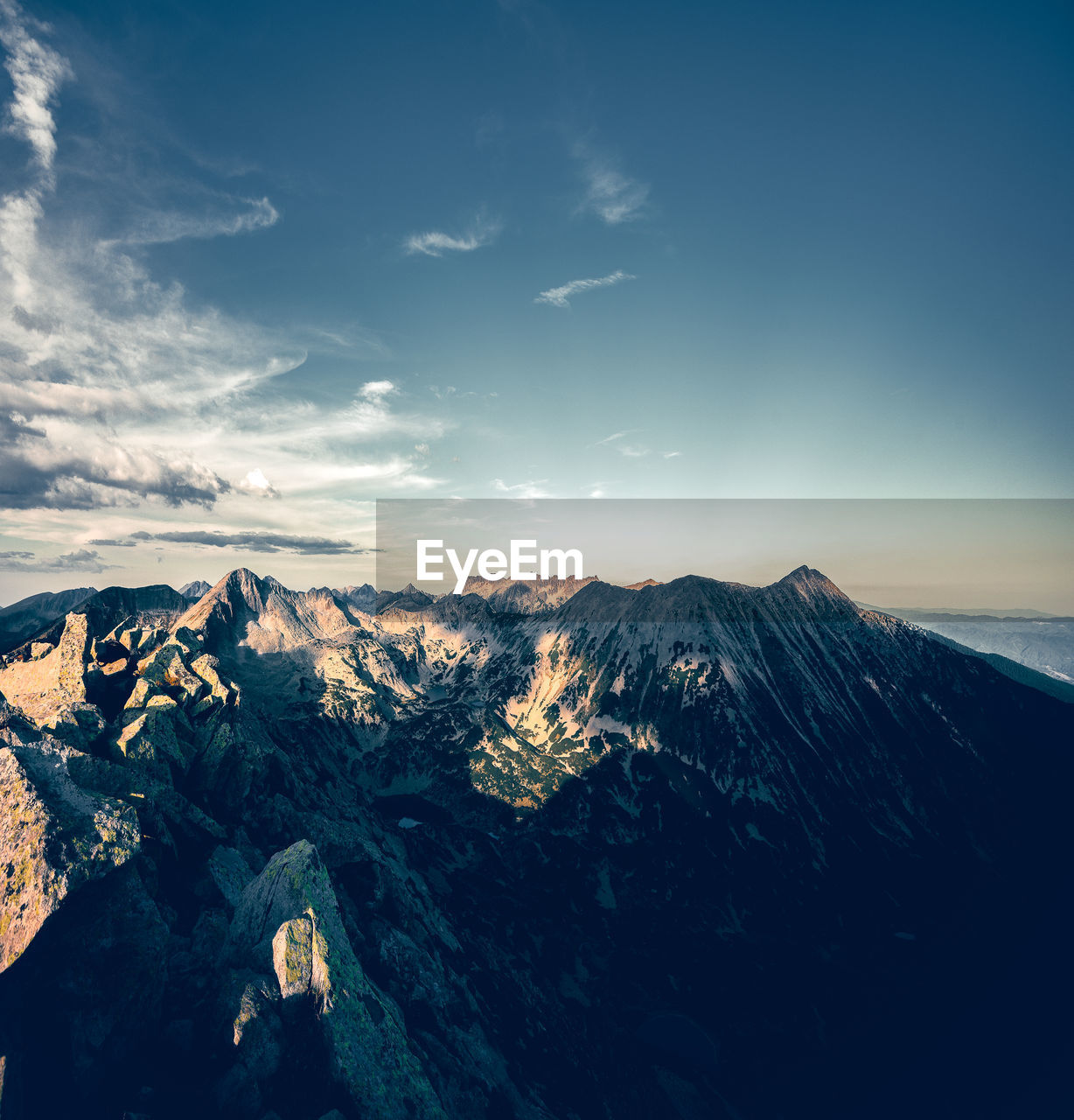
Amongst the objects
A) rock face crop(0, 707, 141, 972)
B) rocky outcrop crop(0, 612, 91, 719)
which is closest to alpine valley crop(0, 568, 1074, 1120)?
rock face crop(0, 707, 141, 972)

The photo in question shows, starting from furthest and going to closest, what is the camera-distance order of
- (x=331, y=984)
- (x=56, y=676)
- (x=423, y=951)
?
(x=56, y=676), (x=423, y=951), (x=331, y=984)

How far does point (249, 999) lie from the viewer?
131 feet

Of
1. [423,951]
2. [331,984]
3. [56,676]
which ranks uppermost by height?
[56,676]

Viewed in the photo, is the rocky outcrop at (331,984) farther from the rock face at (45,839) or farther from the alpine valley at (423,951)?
the rock face at (45,839)

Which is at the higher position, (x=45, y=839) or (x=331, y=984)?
(x=45, y=839)

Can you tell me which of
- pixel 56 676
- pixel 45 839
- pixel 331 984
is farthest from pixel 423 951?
pixel 56 676

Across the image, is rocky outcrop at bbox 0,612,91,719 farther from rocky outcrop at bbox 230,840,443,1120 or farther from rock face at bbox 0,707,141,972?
rocky outcrop at bbox 230,840,443,1120

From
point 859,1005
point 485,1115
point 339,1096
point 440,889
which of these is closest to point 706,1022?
point 859,1005

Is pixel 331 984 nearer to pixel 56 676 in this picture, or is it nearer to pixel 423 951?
pixel 423 951

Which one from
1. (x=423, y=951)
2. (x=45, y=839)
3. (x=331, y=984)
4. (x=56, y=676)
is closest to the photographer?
(x=45, y=839)

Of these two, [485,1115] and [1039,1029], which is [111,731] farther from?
[1039,1029]

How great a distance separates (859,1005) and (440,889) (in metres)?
123

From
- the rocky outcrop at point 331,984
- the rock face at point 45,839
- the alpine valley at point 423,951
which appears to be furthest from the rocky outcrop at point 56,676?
the rocky outcrop at point 331,984

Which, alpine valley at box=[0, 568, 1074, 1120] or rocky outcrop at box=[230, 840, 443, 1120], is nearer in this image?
alpine valley at box=[0, 568, 1074, 1120]
